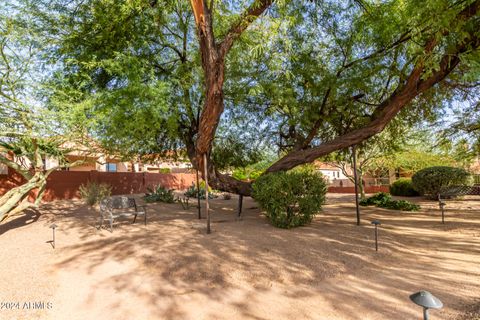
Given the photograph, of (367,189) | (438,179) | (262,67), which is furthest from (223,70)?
(367,189)

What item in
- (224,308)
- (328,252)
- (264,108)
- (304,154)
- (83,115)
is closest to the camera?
(224,308)

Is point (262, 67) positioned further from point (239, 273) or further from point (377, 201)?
point (377, 201)

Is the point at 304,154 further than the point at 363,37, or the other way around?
the point at 304,154

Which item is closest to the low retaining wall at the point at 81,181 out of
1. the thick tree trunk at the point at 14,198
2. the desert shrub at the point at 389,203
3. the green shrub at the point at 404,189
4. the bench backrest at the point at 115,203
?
the thick tree trunk at the point at 14,198

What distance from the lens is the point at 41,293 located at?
3.94 m

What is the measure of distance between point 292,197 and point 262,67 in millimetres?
4127

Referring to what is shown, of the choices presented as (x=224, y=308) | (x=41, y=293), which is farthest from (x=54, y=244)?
(x=224, y=308)

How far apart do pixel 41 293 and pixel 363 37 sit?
911 centimetres

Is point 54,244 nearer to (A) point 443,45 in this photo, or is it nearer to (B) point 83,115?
(B) point 83,115

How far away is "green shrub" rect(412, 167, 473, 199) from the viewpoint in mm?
13492

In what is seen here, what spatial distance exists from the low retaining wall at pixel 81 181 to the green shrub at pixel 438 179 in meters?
16.7

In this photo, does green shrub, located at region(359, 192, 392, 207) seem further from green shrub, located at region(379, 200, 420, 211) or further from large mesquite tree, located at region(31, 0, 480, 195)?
large mesquite tree, located at region(31, 0, 480, 195)

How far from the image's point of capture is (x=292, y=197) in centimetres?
691

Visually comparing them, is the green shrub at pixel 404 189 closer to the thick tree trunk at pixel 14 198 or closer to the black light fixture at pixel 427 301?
the black light fixture at pixel 427 301
